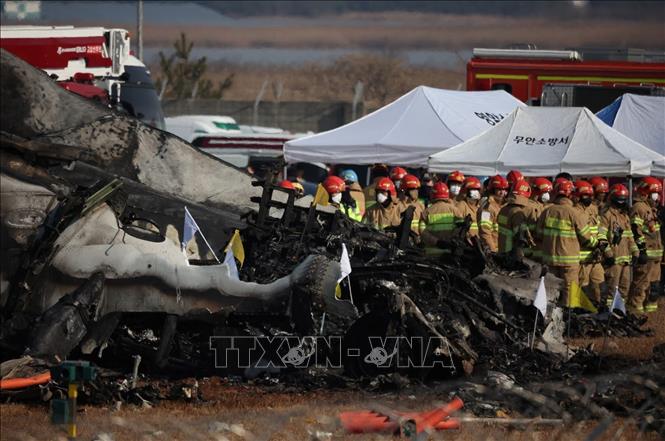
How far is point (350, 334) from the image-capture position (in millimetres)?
10180

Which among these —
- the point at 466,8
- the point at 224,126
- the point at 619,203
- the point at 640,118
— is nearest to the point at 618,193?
the point at 619,203

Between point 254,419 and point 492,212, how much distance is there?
984cm

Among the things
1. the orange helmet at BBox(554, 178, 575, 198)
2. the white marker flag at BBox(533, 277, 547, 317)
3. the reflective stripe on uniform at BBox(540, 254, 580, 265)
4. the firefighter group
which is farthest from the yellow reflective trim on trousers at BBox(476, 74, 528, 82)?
the white marker flag at BBox(533, 277, 547, 317)

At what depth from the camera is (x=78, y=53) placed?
1991 centimetres

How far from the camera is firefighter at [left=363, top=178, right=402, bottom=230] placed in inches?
627

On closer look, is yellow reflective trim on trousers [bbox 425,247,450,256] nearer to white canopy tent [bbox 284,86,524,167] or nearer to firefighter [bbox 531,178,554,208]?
firefighter [bbox 531,178,554,208]

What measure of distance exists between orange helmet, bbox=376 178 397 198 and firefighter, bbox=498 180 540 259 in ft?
4.56

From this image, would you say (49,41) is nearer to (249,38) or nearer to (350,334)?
(350,334)

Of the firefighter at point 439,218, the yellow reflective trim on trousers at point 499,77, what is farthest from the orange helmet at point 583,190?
the yellow reflective trim on trousers at point 499,77

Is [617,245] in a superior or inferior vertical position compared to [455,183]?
inferior

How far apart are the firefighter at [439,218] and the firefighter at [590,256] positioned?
5.61 feet

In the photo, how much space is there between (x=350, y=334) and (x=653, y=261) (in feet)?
24.8

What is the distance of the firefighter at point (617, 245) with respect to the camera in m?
15.9

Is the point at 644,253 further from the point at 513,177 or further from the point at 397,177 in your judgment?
the point at 397,177
